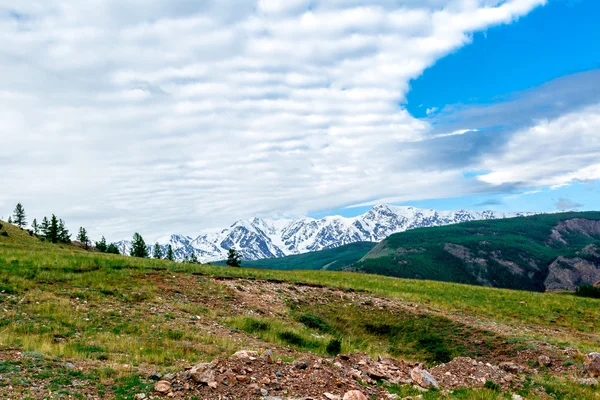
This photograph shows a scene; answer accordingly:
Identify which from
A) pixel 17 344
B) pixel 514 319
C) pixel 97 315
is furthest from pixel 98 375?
pixel 514 319

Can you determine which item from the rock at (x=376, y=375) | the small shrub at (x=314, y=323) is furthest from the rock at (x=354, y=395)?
the small shrub at (x=314, y=323)

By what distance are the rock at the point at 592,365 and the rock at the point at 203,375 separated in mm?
14821

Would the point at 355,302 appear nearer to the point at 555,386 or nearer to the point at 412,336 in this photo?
the point at 412,336

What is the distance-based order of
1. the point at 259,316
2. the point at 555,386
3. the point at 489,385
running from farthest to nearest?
1. the point at 259,316
2. the point at 555,386
3. the point at 489,385

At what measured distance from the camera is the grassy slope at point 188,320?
13.4m

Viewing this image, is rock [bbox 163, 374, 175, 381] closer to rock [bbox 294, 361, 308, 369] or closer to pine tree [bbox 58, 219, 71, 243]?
rock [bbox 294, 361, 308, 369]

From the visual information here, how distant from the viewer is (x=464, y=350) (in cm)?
2028

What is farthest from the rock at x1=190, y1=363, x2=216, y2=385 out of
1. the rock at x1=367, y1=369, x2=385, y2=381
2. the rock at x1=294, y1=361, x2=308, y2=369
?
the rock at x1=367, y1=369, x2=385, y2=381

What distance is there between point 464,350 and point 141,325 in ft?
54.5

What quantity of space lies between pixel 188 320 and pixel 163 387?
29.7 feet

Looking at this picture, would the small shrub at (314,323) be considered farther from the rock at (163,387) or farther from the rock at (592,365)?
the rock at (163,387)

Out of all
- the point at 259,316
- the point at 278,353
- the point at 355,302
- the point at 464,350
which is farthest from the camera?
the point at 355,302

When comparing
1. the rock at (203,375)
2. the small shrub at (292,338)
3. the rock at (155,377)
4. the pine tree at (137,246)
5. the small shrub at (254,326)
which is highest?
the pine tree at (137,246)

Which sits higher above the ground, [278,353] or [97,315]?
[97,315]
